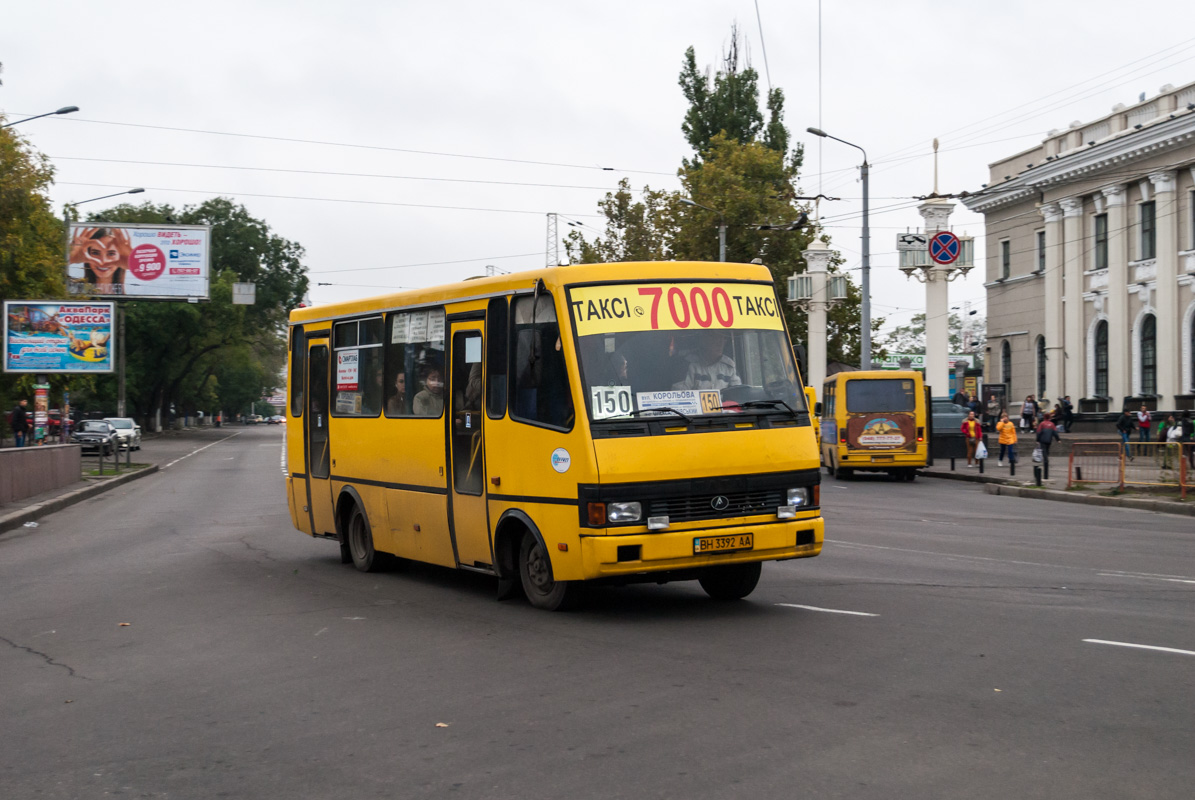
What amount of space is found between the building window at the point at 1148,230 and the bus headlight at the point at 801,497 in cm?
3925

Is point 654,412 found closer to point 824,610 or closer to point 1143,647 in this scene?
point 824,610

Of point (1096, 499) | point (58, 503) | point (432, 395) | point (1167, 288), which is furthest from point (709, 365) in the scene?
point (1167, 288)

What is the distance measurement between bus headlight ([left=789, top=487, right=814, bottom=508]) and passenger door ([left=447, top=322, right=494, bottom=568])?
2.43 m

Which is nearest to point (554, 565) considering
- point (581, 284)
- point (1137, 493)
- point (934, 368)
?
point (581, 284)

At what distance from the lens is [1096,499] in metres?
23.9

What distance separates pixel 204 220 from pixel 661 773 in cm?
8489

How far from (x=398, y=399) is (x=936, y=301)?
1330 inches

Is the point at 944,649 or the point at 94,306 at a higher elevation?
the point at 94,306

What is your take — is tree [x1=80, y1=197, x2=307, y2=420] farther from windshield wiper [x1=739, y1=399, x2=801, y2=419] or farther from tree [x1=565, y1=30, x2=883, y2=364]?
windshield wiper [x1=739, y1=399, x2=801, y2=419]

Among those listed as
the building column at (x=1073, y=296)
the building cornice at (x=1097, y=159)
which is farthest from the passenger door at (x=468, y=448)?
the building column at (x=1073, y=296)

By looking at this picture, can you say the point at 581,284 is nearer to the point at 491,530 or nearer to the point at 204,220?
the point at 491,530

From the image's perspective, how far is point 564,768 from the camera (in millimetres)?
5531

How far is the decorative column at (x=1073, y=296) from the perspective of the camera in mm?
48281

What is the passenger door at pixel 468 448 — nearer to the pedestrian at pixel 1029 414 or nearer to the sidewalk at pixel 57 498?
the sidewalk at pixel 57 498
